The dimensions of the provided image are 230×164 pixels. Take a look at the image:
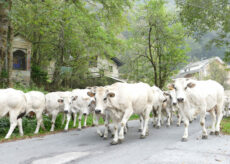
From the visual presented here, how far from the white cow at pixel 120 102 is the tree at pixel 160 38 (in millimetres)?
16852

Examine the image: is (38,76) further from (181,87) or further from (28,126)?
(181,87)

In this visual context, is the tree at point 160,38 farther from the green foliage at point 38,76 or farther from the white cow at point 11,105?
the white cow at point 11,105

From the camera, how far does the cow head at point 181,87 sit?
8.10m

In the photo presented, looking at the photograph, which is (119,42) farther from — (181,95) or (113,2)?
(181,95)

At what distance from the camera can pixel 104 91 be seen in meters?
8.50

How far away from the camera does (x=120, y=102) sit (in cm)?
874

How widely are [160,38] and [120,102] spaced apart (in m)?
18.6

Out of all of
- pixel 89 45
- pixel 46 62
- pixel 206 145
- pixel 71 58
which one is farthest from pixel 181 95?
pixel 46 62

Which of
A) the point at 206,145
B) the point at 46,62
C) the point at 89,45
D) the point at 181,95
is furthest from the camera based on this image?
the point at 46,62

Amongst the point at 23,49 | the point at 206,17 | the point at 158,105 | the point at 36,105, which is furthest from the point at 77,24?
the point at 206,17

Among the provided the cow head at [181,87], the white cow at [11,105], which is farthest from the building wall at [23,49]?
the cow head at [181,87]

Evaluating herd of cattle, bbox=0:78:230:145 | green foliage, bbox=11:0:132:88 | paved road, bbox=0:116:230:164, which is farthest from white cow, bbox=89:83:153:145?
green foliage, bbox=11:0:132:88

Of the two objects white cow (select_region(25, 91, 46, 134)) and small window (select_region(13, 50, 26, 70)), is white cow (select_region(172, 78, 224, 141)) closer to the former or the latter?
white cow (select_region(25, 91, 46, 134))

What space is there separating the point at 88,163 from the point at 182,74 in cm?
6501
